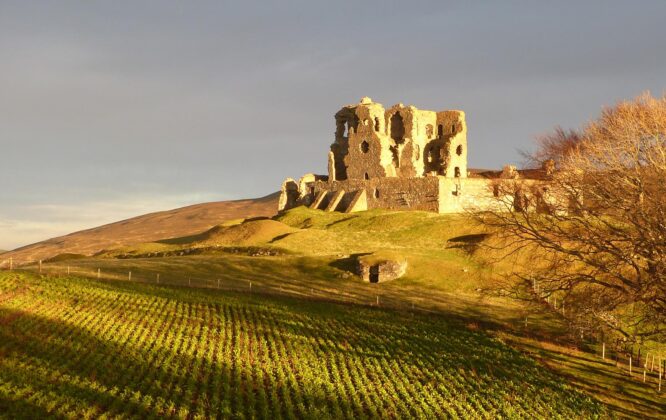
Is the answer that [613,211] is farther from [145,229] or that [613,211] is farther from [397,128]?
[145,229]

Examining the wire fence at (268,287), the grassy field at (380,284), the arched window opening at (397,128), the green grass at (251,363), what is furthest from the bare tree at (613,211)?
the arched window opening at (397,128)

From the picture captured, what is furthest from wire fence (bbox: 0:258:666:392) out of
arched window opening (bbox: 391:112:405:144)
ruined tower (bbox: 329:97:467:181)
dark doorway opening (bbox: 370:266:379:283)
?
arched window opening (bbox: 391:112:405:144)

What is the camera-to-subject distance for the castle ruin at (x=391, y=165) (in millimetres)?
85750

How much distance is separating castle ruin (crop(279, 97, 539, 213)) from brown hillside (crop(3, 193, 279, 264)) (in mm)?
52800

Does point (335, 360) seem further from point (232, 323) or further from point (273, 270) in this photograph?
point (273, 270)

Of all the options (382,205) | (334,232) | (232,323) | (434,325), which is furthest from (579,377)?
(382,205)

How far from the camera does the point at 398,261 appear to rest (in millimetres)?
59219

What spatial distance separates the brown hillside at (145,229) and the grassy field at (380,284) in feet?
204

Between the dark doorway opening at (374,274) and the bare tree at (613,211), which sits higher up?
the bare tree at (613,211)

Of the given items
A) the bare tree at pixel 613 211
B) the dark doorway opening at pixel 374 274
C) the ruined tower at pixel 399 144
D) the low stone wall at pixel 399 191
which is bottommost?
the dark doorway opening at pixel 374 274

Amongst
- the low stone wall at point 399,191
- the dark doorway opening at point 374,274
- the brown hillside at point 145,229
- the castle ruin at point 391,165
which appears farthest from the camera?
the brown hillside at point 145,229

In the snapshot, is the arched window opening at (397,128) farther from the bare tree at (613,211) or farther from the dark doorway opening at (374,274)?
the bare tree at (613,211)

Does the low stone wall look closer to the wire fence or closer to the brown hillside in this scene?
the wire fence

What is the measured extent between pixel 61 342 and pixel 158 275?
2218cm
